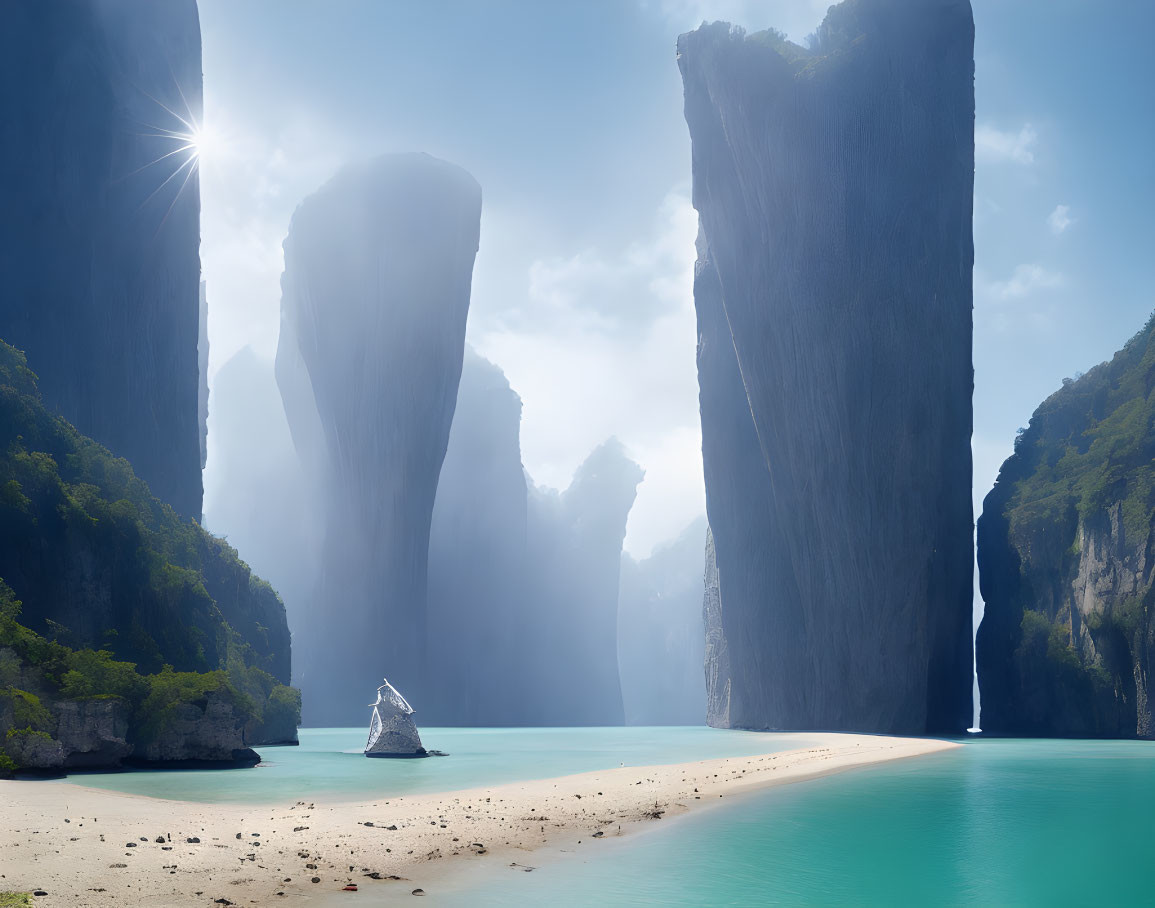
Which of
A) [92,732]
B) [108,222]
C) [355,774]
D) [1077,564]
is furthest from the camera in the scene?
[108,222]

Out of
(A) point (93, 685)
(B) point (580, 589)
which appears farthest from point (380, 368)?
(A) point (93, 685)

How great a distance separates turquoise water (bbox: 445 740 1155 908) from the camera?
7.80 meters

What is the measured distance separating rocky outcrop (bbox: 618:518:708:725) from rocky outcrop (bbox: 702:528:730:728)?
46986 millimetres

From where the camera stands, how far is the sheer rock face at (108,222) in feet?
101

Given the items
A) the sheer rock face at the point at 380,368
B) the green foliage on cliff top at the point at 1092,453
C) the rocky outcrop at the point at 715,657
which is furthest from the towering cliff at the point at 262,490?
the green foliage on cliff top at the point at 1092,453

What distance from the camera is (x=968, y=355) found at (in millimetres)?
42781

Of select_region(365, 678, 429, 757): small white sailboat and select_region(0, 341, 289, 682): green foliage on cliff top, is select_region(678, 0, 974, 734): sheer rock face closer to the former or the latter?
select_region(365, 678, 429, 757): small white sailboat

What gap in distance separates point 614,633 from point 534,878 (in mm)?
96852

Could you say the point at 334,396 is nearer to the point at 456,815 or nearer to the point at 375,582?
the point at 375,582

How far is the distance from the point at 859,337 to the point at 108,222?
3324cm

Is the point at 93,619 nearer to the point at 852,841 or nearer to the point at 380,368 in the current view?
the point at 852,841

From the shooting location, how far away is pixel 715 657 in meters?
60.5

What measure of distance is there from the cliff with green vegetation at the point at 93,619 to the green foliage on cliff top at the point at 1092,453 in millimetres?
30811

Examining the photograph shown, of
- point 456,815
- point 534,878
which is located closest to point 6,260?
point 456,815
